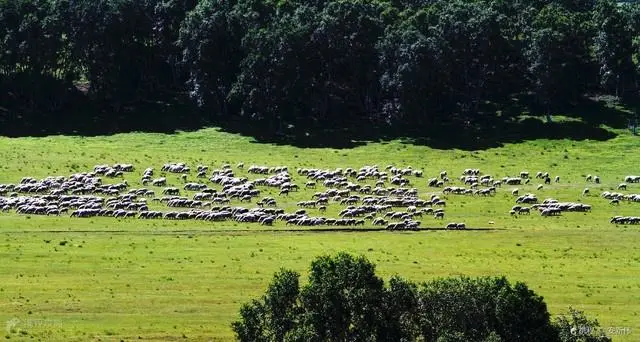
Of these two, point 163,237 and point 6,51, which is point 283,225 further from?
point 6,51

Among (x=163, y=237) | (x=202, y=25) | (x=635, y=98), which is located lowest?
(x=163, y=237)

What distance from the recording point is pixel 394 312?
211ft

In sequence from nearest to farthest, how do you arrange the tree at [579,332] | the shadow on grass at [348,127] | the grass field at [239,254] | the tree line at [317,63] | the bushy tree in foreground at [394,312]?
the tree at [579,332]
the bushy tree in foreground at [394,312]
the grass field at [239,254]
the shadow on grass at [348,127]
the tree line at [317,63]

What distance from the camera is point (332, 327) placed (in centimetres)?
6438

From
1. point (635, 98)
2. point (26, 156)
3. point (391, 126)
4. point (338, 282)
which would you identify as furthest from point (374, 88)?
point (338, 282)

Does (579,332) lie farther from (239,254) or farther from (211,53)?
(211,53)

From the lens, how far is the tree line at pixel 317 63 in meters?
161

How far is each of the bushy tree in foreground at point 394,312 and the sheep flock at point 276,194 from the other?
43.7 metres

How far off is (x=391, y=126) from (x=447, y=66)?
11849mm

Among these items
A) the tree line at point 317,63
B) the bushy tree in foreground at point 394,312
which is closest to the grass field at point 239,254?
the bushy tree in foreground at point 394,312

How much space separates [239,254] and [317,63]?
76.5 m

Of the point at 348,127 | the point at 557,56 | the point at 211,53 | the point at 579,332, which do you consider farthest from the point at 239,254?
the point at 557,56

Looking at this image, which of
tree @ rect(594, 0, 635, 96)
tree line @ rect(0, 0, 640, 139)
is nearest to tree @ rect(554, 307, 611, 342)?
tree line @ rect(0, 0, 640, 139)

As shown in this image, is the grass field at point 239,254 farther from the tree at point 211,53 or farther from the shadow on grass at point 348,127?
the tree at point 211,53
